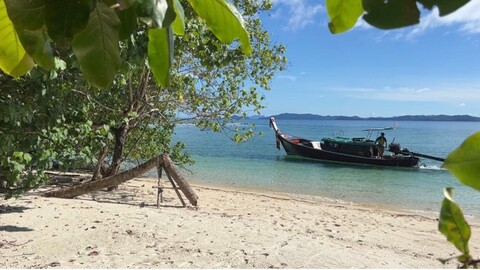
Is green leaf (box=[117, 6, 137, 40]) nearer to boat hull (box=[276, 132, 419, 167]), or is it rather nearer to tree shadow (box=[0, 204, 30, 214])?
tree shadow (box=[0, 204, 30, 214])

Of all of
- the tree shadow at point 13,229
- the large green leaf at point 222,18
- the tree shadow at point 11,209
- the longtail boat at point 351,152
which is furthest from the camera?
the longtail boat at point 351,152

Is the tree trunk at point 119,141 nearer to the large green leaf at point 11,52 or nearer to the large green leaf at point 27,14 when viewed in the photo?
the large green leaf at point 11,52

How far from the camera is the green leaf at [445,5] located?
333 mm

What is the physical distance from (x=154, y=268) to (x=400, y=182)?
17.7 meters

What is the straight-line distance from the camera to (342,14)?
53cm

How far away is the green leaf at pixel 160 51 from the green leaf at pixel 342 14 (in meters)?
0.28

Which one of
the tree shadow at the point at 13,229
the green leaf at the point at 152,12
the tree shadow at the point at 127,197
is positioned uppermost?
the green leaf at the point at 152,12

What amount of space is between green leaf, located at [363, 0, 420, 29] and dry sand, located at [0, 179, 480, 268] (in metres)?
3.78

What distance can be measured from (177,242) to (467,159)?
5559mm

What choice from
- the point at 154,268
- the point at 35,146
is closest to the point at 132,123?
the point at 35,146

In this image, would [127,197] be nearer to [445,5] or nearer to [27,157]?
[27,157]

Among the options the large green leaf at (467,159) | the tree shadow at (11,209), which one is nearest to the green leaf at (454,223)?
the large green leaf at (467,159)

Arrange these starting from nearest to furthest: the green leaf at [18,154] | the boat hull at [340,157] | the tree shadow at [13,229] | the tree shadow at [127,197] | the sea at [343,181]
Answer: the green leaf at [18,154] → the tree shadow at [13,229] → the tree shadow at [127,197] → the sea at [343,181] → the boat hull at [340,157]

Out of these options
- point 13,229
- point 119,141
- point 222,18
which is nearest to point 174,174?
point 119,141
